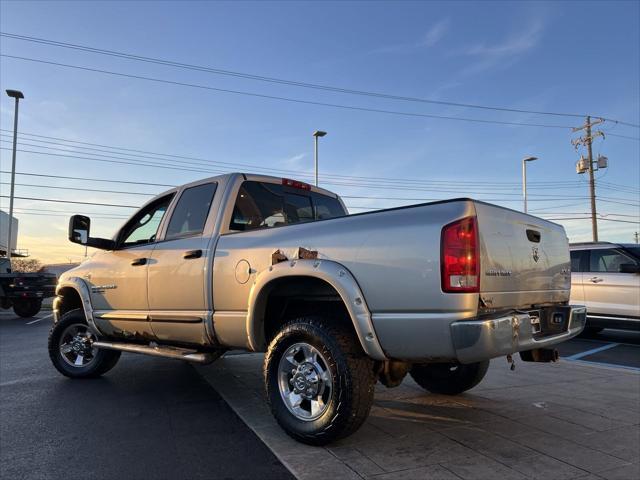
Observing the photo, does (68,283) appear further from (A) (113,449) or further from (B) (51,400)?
(A) (113,449)

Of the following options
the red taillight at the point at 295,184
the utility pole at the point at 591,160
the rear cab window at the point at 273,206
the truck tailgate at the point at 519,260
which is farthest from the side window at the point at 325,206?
the utility pole at the point at 591,160

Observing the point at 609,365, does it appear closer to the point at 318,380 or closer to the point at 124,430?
the point at 318,380

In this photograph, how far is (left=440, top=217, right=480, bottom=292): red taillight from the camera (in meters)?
2.90

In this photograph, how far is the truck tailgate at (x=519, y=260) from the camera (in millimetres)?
3059

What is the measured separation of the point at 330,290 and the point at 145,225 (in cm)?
273

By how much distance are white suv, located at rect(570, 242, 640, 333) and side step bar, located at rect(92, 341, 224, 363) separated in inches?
296

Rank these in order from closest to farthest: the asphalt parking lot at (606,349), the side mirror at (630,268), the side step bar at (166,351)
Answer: the side step bar at (166,351), the asphalt parking lot at (606,349), the side mirror at (630,268)

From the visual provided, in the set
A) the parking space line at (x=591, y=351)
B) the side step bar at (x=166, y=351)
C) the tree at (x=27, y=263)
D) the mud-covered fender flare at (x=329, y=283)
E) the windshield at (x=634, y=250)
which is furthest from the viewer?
the tree at (x=27, y=263)

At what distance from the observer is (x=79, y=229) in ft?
16.9

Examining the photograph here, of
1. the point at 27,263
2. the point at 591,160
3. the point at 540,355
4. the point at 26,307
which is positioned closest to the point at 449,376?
the point at 540,355

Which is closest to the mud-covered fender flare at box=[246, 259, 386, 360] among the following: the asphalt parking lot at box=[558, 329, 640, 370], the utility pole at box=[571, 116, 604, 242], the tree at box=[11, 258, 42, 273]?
the asphalt parking lot at box=[558, 329, 640, 370]

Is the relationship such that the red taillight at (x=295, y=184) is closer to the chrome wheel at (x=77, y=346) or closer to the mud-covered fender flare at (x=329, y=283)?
the mud-covered fender flare at (x=329, y=283)

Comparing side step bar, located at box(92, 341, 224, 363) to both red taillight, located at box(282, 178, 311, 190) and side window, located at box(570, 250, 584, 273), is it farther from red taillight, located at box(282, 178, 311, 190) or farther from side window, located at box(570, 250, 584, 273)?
side window, located at box(570, 250, 584, 273)

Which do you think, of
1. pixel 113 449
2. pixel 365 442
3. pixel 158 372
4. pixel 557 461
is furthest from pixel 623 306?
pixel 113 449
